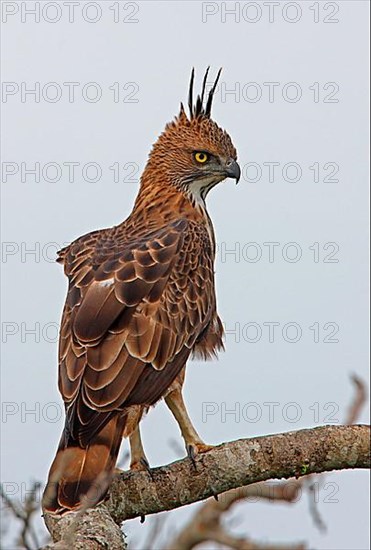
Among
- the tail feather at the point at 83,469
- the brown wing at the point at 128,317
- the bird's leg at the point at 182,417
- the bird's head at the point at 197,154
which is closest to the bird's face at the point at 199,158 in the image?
the bird's head at the point at 197,154

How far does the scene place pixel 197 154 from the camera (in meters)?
8.10

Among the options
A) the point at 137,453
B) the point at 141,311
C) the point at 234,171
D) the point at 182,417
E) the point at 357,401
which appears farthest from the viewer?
the point at 234,171

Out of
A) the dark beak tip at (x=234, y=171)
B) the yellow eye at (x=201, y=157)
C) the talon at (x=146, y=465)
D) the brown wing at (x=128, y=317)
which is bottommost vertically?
the talon at (x=146, y=465)

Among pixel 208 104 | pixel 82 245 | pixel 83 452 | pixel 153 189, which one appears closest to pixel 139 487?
pixel 83 452

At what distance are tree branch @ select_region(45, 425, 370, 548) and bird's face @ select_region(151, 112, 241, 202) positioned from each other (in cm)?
281

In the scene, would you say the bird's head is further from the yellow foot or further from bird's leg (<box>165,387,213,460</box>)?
the yellow foot

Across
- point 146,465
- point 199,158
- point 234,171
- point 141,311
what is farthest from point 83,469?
point 199,158

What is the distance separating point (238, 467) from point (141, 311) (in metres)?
1.27

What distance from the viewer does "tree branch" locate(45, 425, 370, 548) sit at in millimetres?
5605

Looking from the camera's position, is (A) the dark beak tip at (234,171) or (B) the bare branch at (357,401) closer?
(B) the bare branch at (357,401)

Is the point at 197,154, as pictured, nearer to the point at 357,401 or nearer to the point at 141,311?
the point at 141,311

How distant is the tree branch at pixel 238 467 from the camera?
5605 mm

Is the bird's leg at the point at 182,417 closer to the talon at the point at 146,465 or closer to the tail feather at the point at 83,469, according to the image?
the talon at the point at 146,465

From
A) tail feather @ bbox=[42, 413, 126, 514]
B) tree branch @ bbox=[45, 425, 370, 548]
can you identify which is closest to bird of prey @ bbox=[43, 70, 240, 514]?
tail feather @ bbox=[42, 413, 126, 514]
